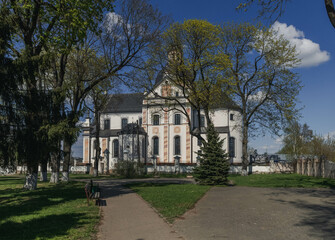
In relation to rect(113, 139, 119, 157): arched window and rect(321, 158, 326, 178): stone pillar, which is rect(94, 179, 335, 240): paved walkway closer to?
rect(321, 158, 326, 178): stone pillar

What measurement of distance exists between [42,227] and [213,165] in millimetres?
14669

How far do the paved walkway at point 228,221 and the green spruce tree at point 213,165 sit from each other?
851cm

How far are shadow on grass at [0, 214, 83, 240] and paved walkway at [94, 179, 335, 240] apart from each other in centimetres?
84

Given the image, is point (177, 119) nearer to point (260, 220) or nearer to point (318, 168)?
point (318, 168)

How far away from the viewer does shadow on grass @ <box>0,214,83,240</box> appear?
7.22 metres

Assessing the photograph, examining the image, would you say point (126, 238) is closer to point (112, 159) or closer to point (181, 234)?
point (181, 234)

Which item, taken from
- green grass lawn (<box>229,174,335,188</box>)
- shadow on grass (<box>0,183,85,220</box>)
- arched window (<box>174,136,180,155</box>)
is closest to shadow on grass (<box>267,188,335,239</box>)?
green grass lawn (<box>229,174,335,188</box>)

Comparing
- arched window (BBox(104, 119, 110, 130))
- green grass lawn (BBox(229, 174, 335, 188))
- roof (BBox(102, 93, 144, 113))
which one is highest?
roof (BBox(102, 93, 144, 113))

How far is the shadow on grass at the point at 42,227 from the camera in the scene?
722 cm

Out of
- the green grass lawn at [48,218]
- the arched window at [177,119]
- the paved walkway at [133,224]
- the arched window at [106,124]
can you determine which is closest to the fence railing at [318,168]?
the arched window at [177,119]

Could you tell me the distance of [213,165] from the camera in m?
21.5

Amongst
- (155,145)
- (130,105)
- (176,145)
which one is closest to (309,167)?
(176,145)

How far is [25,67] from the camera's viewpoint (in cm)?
1225

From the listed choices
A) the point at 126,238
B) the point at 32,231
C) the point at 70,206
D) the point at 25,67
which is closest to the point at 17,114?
the point at 25,67
